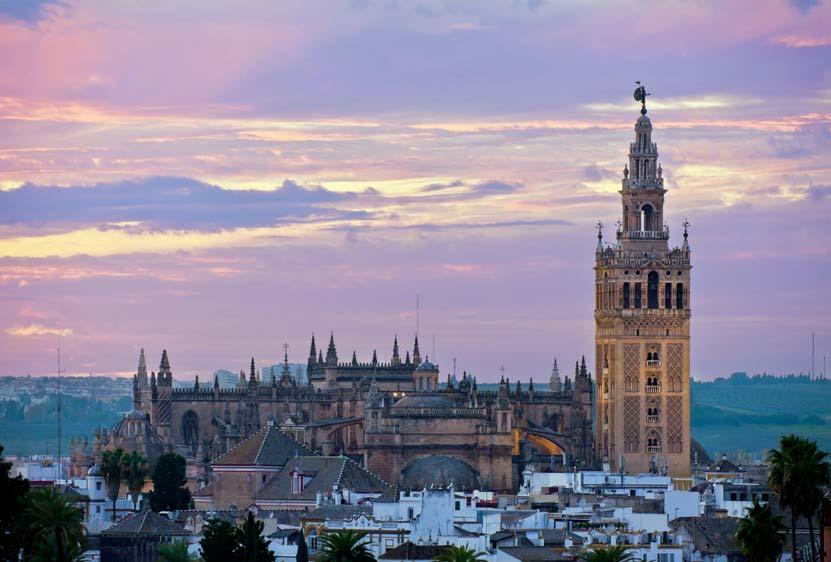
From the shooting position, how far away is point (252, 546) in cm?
14212

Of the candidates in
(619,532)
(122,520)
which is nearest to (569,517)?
(619,532)

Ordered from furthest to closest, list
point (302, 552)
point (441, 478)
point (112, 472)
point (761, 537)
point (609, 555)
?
point (441, 478) < point (112, 472) < point (302, 552) < point (609, 555) < point (761, 537)

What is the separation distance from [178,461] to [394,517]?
4129 cm

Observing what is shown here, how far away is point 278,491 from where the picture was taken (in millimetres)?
187500

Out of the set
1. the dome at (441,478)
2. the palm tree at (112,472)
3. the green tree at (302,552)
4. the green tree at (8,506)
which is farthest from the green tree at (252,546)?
the dome at (441,478)

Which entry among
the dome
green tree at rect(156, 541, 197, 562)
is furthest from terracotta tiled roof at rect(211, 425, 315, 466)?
green tree at rect(156, 541, 197, 562)

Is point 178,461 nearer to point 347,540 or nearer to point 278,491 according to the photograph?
point 278,491

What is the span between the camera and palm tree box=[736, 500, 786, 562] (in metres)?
125

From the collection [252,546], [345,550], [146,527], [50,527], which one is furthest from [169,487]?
[345,550]

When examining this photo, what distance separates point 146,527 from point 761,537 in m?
49.7

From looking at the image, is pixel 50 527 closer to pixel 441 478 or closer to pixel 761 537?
pixel 761 537

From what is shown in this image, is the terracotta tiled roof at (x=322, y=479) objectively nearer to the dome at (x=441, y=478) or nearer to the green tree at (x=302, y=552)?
the dome at (x=441, y=478)

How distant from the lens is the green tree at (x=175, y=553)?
492 feet

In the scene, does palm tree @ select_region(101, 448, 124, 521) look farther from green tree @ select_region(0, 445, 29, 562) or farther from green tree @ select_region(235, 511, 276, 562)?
green tree @ select_region(0, 445, 29, 562)
